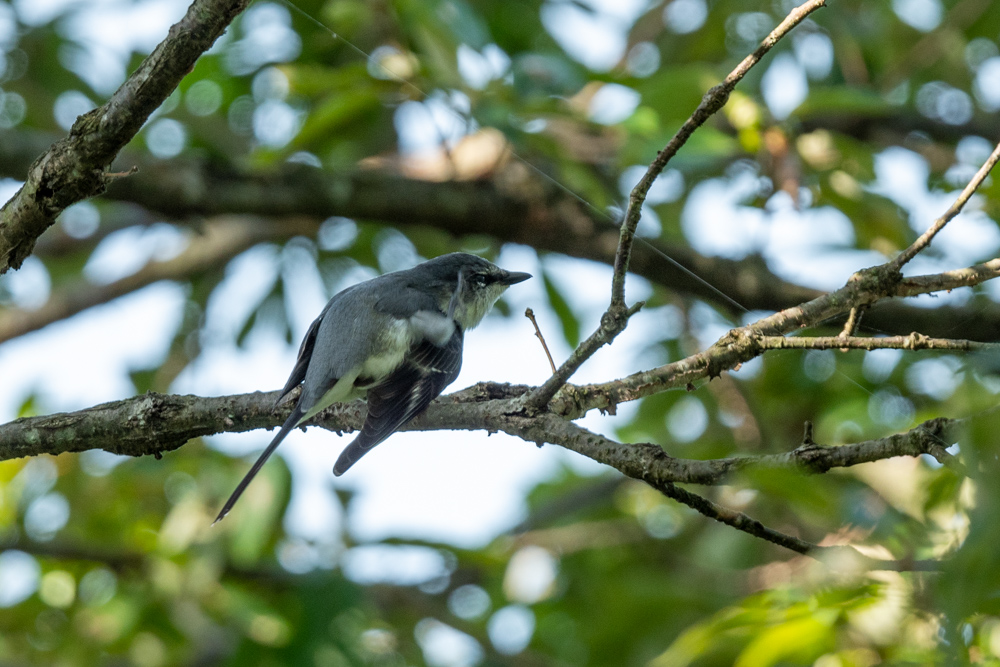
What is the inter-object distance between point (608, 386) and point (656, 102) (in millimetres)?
2181

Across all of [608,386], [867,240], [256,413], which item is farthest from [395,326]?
[867,240]

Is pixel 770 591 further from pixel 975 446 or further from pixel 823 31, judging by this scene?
pixel 823 31

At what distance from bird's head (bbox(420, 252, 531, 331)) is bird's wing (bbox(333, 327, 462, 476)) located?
0.51 meters

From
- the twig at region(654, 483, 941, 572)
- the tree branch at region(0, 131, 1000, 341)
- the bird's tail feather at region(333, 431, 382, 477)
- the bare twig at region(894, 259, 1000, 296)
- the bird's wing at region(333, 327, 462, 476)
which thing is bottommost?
the twig at region(654, 483, 941, 572)

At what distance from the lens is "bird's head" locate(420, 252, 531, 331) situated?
364 centimetres

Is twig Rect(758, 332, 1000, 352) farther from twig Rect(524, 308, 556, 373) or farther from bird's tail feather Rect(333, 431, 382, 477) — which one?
bird's tail feather Rect(333, 431, 382, 477)

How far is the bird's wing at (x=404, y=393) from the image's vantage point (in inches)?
102

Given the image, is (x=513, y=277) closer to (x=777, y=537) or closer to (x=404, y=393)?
(x=404, y=393)

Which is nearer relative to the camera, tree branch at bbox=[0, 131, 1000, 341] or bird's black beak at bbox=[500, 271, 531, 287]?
bird's black beak at bbox=[500, 271, 531, 287]

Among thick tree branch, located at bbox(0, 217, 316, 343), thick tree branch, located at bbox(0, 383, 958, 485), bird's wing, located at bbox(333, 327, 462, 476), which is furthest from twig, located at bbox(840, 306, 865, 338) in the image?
thick tree branch, located at bbox(0, 217, 316, 343)

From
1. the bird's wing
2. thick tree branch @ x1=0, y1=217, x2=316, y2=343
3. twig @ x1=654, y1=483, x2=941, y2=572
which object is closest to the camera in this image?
twig @ x1=654, y1=483, x2=941, y2=572

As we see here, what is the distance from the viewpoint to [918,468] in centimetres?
339

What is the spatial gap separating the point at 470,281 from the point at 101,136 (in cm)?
184

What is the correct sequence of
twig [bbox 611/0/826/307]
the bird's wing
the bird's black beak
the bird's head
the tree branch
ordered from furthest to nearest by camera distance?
the tree branch → the bird's black beak → the bird's head → the bird's wing → twig [bbox 611/0/826/307]
